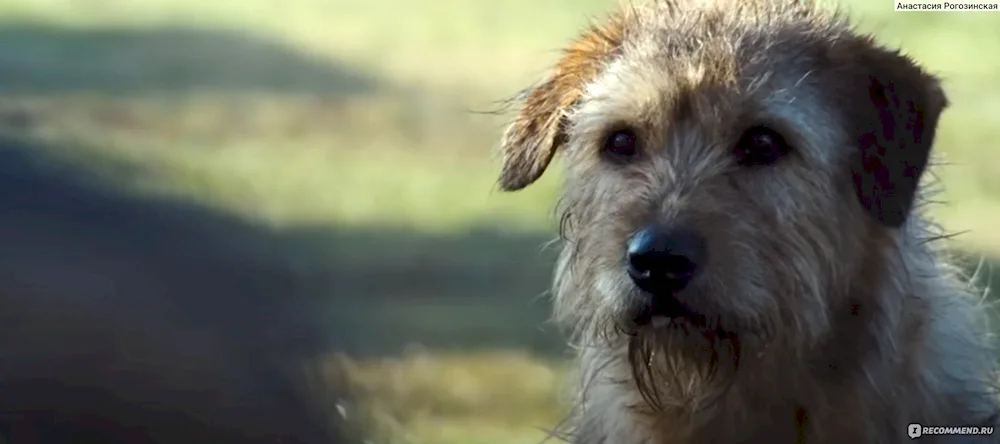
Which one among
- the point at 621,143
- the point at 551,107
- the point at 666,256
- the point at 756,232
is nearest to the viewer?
the point at 666,256

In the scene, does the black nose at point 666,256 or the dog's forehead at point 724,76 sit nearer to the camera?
the black nose at point 666,256

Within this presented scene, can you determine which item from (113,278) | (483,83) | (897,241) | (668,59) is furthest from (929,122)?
(113,278)

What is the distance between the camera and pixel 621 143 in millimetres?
2574

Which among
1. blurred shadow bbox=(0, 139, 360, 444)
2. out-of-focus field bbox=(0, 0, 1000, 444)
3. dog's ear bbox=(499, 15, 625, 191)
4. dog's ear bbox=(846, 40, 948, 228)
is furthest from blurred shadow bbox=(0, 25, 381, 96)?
dog's ear bbox=(846, 40, 948, 228)

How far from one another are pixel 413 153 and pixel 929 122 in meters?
1.25

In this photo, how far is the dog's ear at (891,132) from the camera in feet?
7.93

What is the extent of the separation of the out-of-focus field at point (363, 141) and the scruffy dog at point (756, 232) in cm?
45

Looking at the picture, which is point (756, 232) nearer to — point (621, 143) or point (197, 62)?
point (621, 143)

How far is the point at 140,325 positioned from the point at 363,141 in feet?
2.46

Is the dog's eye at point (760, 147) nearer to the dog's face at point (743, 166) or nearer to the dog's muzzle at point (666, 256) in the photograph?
the dog's face at point (743, 166)

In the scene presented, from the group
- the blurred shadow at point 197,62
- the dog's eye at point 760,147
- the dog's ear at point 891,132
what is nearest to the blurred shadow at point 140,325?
the blurred shadow at point 197,62

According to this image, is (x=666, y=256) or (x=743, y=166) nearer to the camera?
(x=666, y=256)

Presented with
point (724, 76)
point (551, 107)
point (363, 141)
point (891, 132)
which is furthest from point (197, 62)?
point (891, 132)

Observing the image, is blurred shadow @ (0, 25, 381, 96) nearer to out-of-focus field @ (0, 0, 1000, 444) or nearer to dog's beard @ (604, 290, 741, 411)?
out-of-focus field @ (0, 0, 1000, 444)
